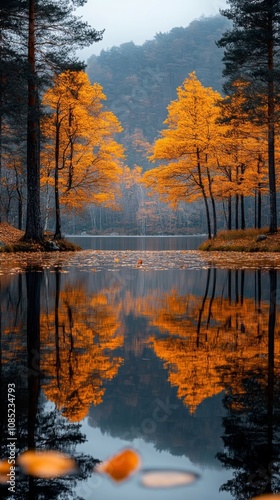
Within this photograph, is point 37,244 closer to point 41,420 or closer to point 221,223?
point 41,420

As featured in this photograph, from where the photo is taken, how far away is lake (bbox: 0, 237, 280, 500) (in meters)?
1.51

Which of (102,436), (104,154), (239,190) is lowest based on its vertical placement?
(102,436)

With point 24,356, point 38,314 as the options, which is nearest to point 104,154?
point 38,314

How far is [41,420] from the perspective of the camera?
1.94 meters

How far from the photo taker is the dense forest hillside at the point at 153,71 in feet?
508

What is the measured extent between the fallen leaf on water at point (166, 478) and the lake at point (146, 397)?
0.03 ft

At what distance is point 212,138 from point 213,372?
2438 cm

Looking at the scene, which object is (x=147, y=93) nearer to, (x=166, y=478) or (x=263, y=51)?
(x=263, y=51)

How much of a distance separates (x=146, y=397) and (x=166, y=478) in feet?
2.29

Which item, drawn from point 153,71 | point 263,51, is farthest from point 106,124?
point 153,71

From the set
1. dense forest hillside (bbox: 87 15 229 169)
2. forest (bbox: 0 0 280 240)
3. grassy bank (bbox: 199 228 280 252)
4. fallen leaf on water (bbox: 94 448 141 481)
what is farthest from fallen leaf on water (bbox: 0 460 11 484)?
dense forest hillside (bbox: 87 15 229 169)

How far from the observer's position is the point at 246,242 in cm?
2159

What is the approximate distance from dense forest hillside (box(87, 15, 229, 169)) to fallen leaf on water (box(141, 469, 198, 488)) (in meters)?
144

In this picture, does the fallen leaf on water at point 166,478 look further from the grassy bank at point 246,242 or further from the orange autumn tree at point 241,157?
the orange autumn tree at point 241,157
